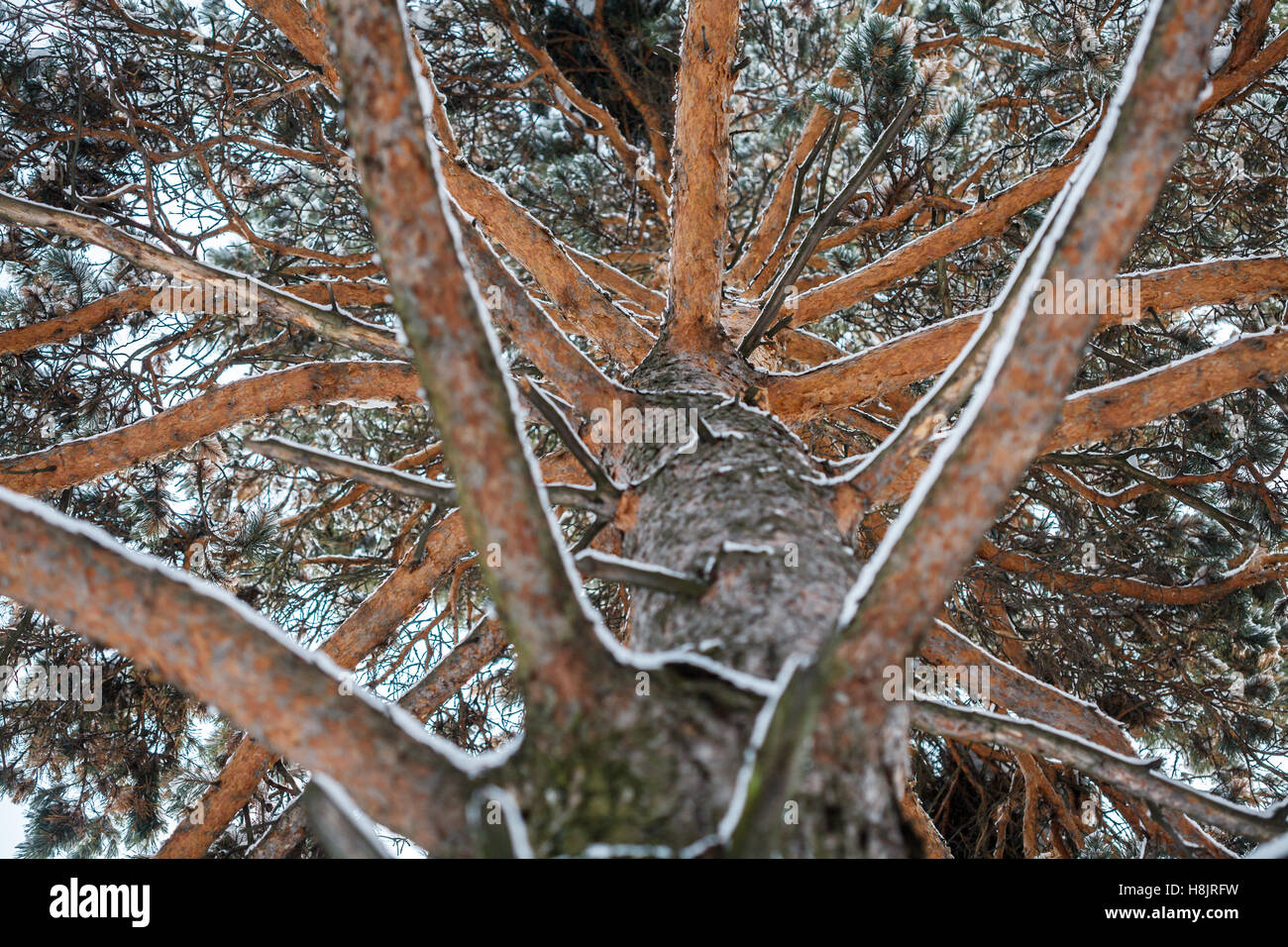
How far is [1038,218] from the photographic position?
11.1ft

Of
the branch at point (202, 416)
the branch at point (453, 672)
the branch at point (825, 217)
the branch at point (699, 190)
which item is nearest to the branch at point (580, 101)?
the branch at point (699, 190)

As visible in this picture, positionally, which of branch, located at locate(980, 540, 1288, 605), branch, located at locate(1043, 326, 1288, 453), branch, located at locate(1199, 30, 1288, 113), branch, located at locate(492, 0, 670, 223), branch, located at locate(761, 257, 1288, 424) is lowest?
branch, located at locate(980, 540, 1288, 605)

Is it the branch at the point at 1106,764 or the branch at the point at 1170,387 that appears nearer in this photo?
the branch at the point at 1106,764

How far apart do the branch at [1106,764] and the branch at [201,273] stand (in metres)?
1.57

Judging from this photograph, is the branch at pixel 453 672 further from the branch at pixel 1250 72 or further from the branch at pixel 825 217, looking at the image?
the branch at pixel 1250 72

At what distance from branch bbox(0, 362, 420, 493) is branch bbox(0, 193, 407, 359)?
41 centimetres

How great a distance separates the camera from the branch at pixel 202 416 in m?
2.58

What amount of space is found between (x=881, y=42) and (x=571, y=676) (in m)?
2.65

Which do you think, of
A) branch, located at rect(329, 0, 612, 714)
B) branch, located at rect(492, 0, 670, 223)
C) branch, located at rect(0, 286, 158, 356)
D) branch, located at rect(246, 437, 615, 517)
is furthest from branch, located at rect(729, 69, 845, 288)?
branch, located at rect(329, 0, 612, 714)

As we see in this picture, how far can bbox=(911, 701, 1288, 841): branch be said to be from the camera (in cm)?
130

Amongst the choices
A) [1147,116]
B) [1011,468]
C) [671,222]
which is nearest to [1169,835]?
[1011,468]

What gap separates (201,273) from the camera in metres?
2.38

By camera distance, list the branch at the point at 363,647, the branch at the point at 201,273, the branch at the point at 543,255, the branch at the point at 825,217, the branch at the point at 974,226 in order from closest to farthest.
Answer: the branch at the point at 825,217 < the branch at the point at 201,273 < the branch at the point at 363,647 < the branch at the point at 543,255 < the branch at the point at 974,226

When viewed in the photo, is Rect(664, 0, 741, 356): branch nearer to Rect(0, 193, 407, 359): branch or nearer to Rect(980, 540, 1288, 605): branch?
Rect(0, 193, 407, 359): branch
